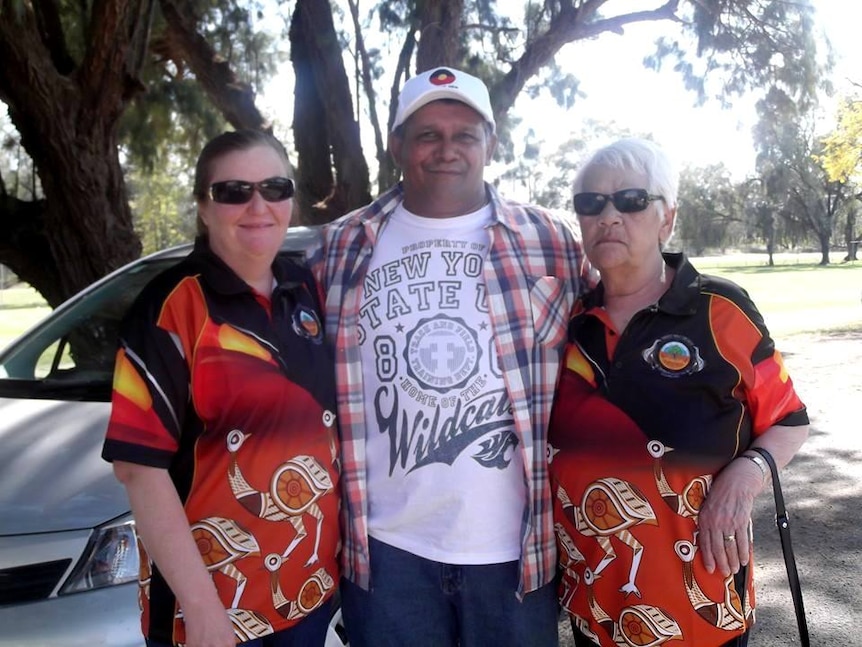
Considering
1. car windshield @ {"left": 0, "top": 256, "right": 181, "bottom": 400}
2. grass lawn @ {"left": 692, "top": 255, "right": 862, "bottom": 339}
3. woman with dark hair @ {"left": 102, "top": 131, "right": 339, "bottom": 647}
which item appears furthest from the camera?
grass lawn @ {"left": 692, "top": 255, "right": 862, "bottom": 339}

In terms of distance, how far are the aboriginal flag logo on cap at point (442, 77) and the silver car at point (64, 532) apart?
1.58 meters

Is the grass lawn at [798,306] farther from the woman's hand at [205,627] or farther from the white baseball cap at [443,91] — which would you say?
the woman's hand at [205,627]

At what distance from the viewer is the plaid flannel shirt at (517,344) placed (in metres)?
2.23

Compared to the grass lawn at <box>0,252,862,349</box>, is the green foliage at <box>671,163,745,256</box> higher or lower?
higher

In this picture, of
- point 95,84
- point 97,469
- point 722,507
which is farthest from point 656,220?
point 95,84

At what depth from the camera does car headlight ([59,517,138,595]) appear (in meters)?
2.27

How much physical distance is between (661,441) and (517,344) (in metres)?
0.49

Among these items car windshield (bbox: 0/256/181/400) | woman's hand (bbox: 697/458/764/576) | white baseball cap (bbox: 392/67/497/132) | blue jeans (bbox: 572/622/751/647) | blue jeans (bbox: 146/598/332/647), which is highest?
white baseball cap (bbox: 392/67/497/132)

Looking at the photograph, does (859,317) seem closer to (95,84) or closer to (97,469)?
(95,84)

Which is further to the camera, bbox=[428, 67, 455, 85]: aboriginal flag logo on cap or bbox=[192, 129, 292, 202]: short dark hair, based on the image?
bbox=[428, 67, 455, 85]: aboriginal flag logo on cap

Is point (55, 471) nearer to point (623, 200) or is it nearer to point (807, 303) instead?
point (623, 200)

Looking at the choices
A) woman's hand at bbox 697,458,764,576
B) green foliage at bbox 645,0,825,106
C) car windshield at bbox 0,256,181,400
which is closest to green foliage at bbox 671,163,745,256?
green foliage at bbox 645,0,825,106

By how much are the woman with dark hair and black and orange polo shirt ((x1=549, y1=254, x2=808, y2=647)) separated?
0.70 meters

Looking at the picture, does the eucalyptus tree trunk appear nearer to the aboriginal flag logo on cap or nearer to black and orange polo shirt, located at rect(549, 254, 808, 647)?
the aboriginal flag logo on cap
